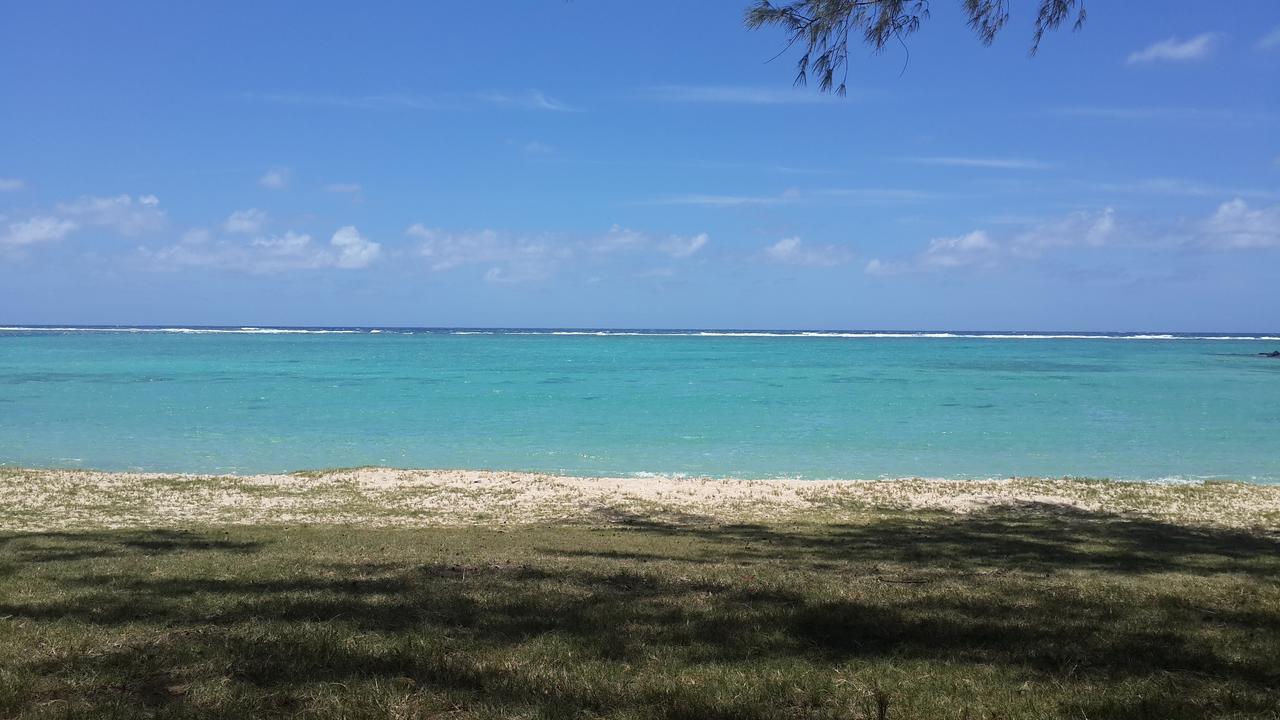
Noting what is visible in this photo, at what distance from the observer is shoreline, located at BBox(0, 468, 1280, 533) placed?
16.5 meters

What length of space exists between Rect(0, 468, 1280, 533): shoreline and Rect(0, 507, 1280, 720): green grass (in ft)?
18.4

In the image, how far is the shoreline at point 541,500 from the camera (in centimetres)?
1653

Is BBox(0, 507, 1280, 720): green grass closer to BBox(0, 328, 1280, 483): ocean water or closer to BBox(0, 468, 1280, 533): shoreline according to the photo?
BBox(0, 468, 1280, 533): shoreline

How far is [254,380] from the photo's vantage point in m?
62.6

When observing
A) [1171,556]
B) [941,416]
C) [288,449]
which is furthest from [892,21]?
[941,416]

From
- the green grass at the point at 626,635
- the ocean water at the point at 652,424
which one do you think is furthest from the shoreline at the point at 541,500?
the green grass at the point at 626,635

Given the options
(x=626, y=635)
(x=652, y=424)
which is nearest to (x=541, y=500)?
(x=626, y=635)

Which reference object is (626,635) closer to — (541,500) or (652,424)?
(541,500)

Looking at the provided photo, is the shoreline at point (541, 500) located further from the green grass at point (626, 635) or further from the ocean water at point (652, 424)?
the green grass at point (626, 635)

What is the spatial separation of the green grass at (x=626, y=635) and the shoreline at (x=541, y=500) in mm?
5618

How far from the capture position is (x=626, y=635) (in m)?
6.11

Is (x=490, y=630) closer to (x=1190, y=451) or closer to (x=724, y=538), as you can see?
(x=724, y=538)

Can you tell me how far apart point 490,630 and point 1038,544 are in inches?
379

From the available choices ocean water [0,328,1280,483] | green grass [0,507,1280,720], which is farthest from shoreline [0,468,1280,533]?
green grass [0,507,1280,720]
